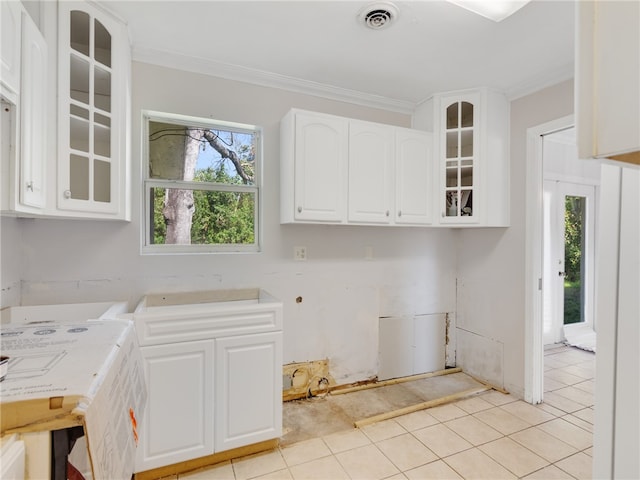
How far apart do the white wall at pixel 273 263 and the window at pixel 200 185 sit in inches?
4.3

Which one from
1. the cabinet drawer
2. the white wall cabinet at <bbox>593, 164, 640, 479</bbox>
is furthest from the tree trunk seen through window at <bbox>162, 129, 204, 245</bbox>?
the white wall cabinet at <bbox>593, 164, 640, 479</bbox>

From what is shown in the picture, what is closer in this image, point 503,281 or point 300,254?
point 300,254

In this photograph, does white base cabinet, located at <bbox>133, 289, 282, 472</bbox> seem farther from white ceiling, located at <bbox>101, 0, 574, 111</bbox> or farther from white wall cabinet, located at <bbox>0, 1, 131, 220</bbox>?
white ceiling, located at <bbox>101, 0, 574, 111</bbox>

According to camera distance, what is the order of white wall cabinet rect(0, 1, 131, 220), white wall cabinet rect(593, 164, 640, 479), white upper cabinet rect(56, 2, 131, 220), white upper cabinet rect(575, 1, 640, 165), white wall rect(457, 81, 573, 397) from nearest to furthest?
white upper cabinet rect(575, 1, 640, 165) → white wall cabinet rect(593, 164, 640, 479) → white wall cabinet rect(0, 1, 131, 220) → white upper cabinet rect(56, 2, 131, 220) → white wall rect(457, 81, 573, 397)

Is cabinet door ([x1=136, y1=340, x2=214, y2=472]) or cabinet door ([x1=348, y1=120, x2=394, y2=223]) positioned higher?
cabinet door ([x1=348, y1=120, x2=394, y2=223])

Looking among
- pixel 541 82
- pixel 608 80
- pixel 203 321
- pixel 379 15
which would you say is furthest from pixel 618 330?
pixel 541 82

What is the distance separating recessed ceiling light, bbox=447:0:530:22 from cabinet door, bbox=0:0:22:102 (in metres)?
1.92

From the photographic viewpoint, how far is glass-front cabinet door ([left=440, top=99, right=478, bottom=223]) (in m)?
2.84

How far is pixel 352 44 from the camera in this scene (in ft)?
7.11

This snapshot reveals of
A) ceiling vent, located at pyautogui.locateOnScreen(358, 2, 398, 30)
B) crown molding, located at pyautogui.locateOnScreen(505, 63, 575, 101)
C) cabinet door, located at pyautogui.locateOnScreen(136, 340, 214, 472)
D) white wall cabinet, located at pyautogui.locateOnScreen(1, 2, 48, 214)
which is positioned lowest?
cabinet door, located at pyautogui.locateOnScreen(136, 340, 214, 472)

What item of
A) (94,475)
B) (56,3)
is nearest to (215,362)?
(94,475)

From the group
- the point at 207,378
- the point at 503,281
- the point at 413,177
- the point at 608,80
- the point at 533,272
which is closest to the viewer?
the point at 608,80

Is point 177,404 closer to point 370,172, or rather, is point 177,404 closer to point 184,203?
point 184,203

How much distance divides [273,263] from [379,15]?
70.2 inches
